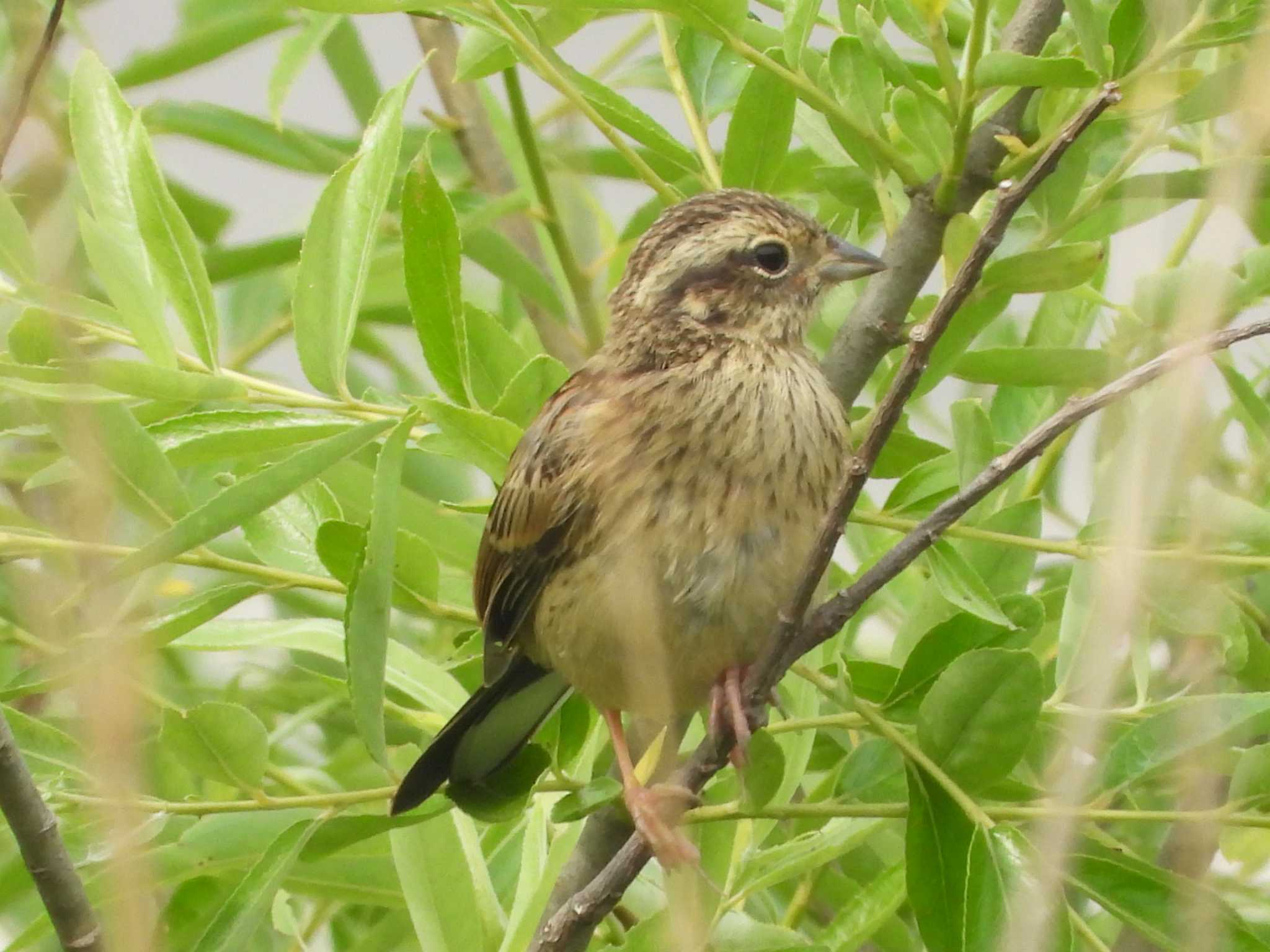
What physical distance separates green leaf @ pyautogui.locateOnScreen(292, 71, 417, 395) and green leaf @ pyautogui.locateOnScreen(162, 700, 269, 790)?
0.46 m

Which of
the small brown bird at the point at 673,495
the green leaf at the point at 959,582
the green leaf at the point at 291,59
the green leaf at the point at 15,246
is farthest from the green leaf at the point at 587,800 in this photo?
the green leaf at the point at 291,59

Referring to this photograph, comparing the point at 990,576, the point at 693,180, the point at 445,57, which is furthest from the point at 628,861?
the point at 445,57

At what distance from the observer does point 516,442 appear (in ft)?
7.30

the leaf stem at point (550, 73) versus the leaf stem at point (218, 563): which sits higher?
the leaf stem at point (550, 73)

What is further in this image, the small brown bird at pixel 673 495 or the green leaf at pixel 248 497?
the small brown bird at pixel 673 495

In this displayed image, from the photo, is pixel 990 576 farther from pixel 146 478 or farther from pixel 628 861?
pixel 146 478

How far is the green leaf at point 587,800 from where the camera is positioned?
2.03 m

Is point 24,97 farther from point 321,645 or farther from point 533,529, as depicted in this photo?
point 533,529

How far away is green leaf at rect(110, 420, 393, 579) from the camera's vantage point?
180cm

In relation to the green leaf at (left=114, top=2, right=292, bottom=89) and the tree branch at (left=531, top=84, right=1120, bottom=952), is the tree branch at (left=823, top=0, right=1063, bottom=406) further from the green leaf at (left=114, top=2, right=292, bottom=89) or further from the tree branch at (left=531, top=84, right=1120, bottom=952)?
the green leaf at (left=114, top=2, right=292, bottom=89)

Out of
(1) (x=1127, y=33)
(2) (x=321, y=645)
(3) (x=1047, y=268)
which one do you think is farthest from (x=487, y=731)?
(1) (x=1127, y=33)

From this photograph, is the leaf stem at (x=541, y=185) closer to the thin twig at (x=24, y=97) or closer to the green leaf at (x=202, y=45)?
the green leaf at (x=202, y=45)

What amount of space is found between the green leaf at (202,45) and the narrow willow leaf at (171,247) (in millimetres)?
686

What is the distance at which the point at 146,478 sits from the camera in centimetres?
210
